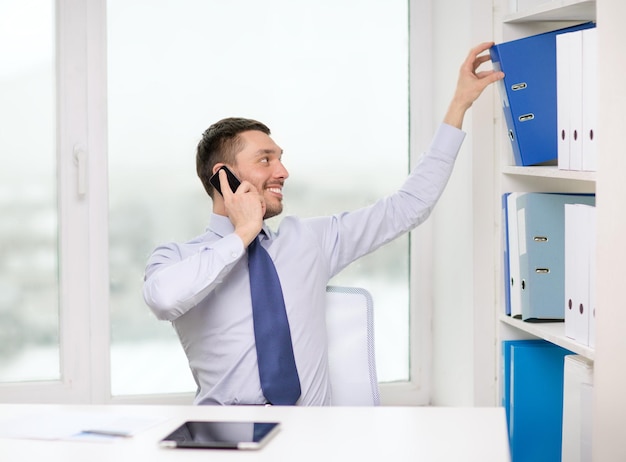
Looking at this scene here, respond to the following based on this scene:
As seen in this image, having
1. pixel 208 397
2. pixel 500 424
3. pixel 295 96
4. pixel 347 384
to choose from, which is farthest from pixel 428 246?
pixel 500 424

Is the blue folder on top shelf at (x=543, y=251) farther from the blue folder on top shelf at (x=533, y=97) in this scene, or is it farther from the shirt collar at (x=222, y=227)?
the shirt collar at (x=222, y=227)

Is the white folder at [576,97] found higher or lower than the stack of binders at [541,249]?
higher

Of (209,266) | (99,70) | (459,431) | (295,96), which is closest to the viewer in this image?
(459,431)

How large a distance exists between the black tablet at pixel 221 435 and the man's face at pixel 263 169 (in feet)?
3.00

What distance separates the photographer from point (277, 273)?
246 cm

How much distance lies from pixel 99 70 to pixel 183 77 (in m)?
0.28

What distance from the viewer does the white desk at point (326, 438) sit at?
5.08 feet

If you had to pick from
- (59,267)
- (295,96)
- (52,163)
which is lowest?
(59,267)

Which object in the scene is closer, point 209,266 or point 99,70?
point 209,266

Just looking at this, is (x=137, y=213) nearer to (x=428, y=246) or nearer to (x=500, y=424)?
(x=428, y=246)

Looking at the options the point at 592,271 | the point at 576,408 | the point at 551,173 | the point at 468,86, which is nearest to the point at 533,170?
the point at 551,173

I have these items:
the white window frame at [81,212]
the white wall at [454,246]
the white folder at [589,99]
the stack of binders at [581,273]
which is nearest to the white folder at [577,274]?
the stack of binders at [581,273]

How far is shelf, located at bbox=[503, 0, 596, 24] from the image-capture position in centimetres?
229

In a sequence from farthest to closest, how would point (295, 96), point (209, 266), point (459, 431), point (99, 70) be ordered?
1. point (295, 96)
2. point (99, 70)
3. point (209, 266)
4. point (459, 431)
